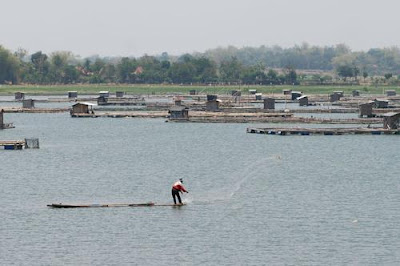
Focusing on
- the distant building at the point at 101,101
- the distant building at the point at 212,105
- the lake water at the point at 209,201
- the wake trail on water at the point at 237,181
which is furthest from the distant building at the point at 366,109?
the distant building at the point at 101,101

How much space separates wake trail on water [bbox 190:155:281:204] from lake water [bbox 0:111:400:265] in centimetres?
9

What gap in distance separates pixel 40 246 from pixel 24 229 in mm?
4557

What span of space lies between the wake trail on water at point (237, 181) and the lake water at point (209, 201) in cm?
9

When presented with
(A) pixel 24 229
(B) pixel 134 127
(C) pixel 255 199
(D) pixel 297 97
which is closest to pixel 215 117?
(B) pixel 134 127

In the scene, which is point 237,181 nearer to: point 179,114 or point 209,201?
point 209,201

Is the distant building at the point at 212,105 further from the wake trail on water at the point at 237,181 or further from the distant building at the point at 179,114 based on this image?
the wake trail on water at the point at 237,181

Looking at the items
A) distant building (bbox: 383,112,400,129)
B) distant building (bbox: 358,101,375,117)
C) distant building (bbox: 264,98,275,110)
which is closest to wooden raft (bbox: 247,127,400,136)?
distant building (bbox: 383,112,400,129)

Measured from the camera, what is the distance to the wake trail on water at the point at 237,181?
230 feet

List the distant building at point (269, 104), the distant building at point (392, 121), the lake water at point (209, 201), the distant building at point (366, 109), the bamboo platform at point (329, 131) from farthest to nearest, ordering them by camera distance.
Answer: the distant building at point (269, 104) < the distant building at point (366, 109) < the distant building at point (392, 121) < the bamboo platform at point (329, 131) < the lake water at point (209, 201)

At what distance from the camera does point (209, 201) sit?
68.8 metres

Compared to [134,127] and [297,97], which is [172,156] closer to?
[134,127]

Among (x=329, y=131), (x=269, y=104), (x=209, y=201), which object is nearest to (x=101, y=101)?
(x=269, y=104)

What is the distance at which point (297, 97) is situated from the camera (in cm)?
19400

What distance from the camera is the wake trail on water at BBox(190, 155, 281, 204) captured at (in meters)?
70.2
